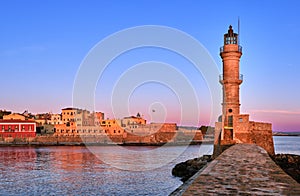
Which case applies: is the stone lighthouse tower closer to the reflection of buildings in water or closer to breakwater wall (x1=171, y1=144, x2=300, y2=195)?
breakwater wall (x1=171, y1=144, x2=300, y2=195)

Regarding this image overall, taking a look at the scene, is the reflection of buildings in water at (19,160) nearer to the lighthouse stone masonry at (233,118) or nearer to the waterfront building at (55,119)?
the lighthouse stone masonry at (233,118)

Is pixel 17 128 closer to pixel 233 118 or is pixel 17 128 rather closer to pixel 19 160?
pixel 19 160

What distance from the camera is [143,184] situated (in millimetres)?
24453

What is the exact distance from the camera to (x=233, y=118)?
2608 centimetres

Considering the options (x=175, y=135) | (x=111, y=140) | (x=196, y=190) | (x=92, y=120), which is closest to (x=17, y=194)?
(x=196, y=190)

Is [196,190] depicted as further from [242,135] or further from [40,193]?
[242,135]

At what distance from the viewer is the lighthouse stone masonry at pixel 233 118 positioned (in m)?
25.9

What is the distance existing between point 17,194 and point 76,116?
257 feet

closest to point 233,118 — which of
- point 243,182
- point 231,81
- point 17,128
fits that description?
point 231,81

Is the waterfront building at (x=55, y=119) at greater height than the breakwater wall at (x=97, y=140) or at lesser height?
greater

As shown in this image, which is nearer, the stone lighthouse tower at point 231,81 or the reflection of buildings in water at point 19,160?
the stone lighthouse tower at point 231,81

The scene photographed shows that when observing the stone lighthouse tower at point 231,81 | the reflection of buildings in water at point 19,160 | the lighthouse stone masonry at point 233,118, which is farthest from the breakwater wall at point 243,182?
the reflection of buildings in water at point 19,160

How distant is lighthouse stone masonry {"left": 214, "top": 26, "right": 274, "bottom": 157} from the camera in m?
25.9

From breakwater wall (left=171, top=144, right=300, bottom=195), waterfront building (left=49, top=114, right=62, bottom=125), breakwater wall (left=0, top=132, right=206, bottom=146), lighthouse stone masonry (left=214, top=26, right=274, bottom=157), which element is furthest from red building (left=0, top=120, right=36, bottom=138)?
breakwater wall (left=171, top=144, right=300, bottom=195)
